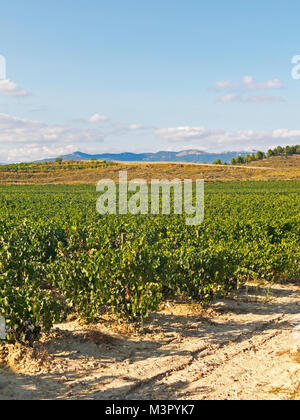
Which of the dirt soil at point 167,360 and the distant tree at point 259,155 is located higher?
the distant tree at point 259,155

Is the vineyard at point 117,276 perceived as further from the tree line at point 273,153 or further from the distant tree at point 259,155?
the distant tree at point 259,155

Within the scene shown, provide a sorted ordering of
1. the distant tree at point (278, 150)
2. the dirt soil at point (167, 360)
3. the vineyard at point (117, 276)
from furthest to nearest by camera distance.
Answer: the distant tree at point (278, 150) < the vineyard at point (117, 276) < the dirt soil at point (167, 360)

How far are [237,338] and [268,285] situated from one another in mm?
4982

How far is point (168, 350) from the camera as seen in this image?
820cm

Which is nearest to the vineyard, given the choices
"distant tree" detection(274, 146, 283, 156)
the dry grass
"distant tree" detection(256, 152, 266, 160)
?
the dry grass

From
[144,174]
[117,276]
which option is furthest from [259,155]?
[117,276]

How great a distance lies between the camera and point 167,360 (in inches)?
302

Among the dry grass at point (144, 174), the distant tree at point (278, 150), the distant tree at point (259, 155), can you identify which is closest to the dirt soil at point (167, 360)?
the dry grass at point (144, 174)

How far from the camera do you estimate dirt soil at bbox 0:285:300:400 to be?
642cm

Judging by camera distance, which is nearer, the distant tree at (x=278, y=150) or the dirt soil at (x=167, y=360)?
the dirt soil at (x=167, y=360)

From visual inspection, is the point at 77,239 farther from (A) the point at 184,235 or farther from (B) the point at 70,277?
(B) the point at 70,277

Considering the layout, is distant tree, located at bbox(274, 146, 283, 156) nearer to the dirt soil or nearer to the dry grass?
the dry grass

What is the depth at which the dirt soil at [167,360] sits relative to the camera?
253 inches
